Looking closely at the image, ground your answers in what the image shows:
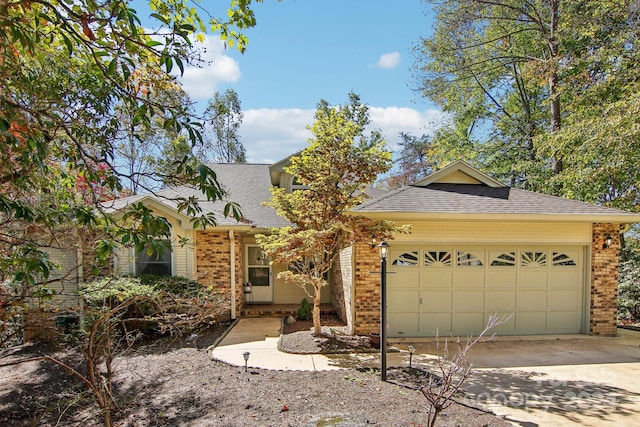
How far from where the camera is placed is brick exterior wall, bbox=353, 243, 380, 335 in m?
7.99

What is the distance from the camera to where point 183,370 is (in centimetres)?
625

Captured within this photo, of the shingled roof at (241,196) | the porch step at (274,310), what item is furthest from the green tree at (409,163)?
the porch step at (274,310)

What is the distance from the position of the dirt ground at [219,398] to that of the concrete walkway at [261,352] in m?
0.33

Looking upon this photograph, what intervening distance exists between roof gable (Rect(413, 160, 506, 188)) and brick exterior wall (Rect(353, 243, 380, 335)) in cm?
326

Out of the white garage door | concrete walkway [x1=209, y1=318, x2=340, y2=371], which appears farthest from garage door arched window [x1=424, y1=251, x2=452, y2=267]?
concrete walkway [x1=209, y1=318, x2=340, y2=371]

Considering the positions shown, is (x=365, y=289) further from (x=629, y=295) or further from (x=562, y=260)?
(x=629, y=295)

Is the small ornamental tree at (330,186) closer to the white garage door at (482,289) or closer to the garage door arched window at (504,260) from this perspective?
the white garage door at (482,289)

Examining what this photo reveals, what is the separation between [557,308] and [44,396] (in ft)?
35.1

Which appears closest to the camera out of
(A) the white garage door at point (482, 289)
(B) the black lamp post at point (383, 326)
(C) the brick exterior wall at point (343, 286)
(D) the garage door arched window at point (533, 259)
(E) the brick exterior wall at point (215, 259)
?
(B) the black lamp post at point (383, 326)

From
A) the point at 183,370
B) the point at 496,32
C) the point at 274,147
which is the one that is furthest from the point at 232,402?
the point at 274,147

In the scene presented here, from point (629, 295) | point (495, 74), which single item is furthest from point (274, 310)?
point (495, 74)

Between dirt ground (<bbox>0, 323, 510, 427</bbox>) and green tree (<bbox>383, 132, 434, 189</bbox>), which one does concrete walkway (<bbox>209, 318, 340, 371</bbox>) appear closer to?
dirt ground (<bbox>0, 323, 510, 427</bbox>)

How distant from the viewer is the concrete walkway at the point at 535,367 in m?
4.76

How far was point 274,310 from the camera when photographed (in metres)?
10.7
